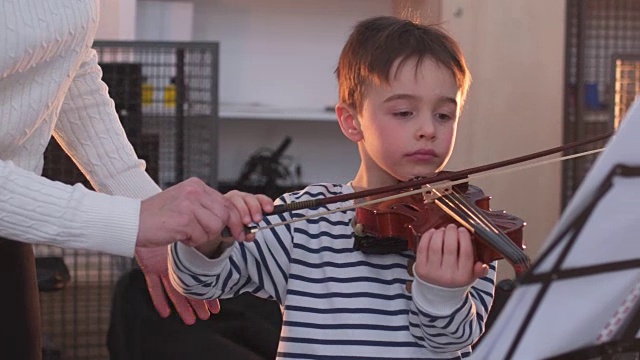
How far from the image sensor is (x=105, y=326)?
2320mm

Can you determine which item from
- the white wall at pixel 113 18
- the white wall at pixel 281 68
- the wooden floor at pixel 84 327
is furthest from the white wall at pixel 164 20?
the wooden floor at pixel 84 327

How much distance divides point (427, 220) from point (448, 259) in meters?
0.07

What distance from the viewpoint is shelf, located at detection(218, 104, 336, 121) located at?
3695mm

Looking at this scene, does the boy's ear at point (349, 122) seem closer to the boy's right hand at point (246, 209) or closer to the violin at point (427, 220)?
the violin at point (427, 220)

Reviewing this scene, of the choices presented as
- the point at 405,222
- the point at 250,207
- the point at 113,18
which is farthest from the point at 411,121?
the point at 113,18

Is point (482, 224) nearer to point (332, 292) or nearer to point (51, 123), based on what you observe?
point (332, 292)

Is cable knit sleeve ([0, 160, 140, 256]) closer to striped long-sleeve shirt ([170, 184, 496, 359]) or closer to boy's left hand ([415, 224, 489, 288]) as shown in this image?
striped long-sleeve shirt ([170, 184, 496, 359])

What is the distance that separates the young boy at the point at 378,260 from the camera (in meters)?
1.20

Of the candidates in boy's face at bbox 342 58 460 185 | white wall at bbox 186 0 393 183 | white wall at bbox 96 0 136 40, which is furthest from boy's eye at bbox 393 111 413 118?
white wall at bbox 186 0 393 183

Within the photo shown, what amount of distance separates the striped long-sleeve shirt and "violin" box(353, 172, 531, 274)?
29 mm

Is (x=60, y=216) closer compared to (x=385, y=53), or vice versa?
(x=60, y=216)

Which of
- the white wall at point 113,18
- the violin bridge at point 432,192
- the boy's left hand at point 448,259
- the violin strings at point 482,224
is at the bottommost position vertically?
the boy's left hand at point 448,259

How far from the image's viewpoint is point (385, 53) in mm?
1339

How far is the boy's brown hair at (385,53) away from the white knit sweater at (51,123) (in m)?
0.30
